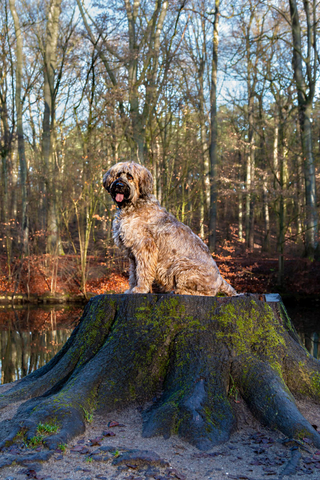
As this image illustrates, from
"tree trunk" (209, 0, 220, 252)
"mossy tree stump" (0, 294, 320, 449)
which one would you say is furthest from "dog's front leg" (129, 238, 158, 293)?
"tree trunk" (209, 0, 220, 252)

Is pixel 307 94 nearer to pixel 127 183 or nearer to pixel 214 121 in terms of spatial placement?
pixel 214 121

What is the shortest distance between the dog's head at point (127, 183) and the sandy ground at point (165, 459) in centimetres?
258

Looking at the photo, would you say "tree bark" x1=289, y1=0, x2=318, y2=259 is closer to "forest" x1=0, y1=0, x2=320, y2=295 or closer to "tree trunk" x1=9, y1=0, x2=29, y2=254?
"forest" x1=0, y1=0, x2=320, y2=295

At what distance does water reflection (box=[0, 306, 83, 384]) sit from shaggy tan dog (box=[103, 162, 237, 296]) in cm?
381

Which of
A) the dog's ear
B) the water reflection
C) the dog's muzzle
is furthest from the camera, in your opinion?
the water reflection

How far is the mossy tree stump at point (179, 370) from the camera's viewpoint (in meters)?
3.68

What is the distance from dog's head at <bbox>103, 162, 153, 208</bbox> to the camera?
505 centimetres

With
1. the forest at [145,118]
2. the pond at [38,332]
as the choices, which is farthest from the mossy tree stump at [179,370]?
the forest at [145,118]

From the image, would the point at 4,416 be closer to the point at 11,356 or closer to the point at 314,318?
the point at 11,356

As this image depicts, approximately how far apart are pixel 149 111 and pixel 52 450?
14721 mm

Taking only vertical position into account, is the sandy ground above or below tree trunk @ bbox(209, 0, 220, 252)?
below

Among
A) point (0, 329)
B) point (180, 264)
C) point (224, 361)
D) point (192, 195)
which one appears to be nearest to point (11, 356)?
point (0, 329)

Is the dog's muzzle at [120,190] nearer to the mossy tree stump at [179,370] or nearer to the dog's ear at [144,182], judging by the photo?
the dog's ear at [144,182]

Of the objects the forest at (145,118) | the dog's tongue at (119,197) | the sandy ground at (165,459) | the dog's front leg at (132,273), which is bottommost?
the sandy ground at (165,459)
